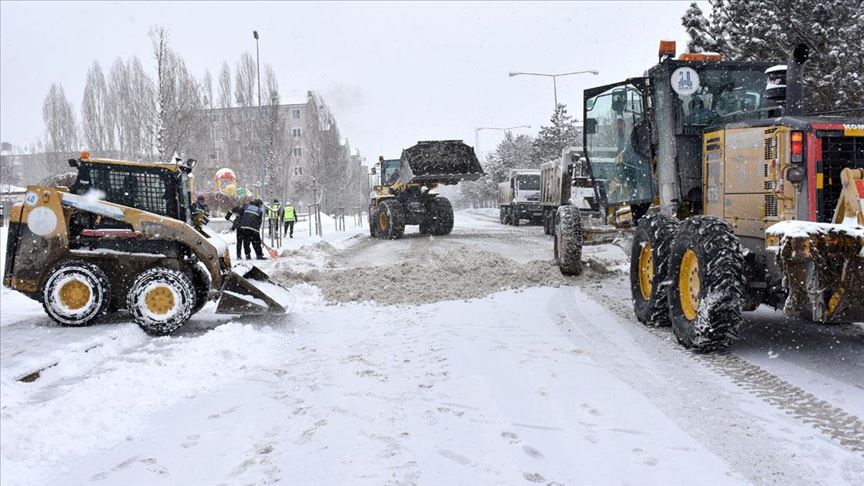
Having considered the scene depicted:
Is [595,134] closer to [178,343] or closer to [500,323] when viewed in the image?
[500,323]

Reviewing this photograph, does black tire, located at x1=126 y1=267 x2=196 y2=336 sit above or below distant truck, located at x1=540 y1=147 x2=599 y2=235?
below

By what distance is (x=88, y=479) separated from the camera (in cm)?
364

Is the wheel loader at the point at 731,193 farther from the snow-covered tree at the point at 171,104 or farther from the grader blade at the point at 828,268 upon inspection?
the snow-covered tree at the point at 171,104

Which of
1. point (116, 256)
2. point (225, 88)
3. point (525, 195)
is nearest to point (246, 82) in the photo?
point (225, 88)

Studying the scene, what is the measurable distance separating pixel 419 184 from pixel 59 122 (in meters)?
28.6

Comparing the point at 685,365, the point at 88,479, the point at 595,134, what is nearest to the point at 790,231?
the point at 685,365

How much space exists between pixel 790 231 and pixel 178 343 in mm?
5862

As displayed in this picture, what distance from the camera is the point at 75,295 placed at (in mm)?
8000

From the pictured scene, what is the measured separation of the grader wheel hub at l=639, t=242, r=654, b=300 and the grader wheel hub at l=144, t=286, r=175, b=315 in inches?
213

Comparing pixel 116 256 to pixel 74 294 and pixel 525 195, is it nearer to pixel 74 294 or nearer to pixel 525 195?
pixel 74 294

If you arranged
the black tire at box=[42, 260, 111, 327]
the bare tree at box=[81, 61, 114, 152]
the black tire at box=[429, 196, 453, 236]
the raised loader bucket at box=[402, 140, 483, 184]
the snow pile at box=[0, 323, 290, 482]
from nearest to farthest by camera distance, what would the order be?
1. the snow pile at box=[0, 323, 290, 482]
2. the black tire at box=[42, 260, 111, 327]
3. the raised loader bucket at box=[402, 140, 483, 184]
4. the black tire at box=[429, 196, 453, 236]
5. the bare tree at box=[81, 61, 114, 152]

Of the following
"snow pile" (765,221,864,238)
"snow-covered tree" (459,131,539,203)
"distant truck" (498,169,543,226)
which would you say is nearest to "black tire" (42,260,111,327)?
"snow pile" (765,221,864,238)

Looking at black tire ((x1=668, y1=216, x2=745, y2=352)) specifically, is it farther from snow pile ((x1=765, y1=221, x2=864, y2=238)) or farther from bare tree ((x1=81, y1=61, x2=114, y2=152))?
bare tree ((x1=81, y1=61, x2=114, y2=152))

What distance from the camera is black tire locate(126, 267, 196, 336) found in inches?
301
